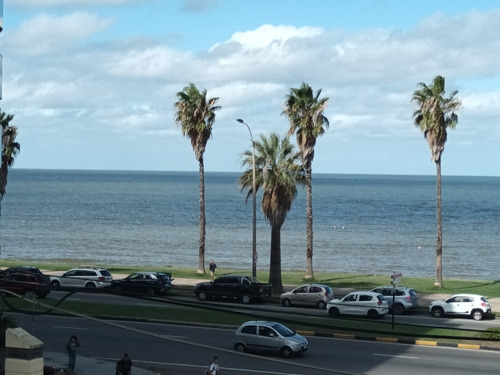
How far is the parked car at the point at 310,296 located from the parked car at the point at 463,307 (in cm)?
556

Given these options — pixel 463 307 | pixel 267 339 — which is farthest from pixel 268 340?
pixel 463 307

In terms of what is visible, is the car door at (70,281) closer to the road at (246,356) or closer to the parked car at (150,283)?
the parked car at (150,283)

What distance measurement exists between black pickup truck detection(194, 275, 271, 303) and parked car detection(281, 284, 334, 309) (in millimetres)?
1361

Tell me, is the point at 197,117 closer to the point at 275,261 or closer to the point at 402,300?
the point at 275,261

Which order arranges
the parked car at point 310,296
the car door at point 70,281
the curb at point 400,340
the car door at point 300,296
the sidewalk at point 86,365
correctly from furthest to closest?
1. the car door at point 70,281
2. the car door at point 300,296
3. the parked car at point 310,296
4. the curb at point 400,340
5. the sidewalk at point 86,365

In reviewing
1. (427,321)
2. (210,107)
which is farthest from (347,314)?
(210,107)

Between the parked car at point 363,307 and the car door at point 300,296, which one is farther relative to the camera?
the car door at point 300,296

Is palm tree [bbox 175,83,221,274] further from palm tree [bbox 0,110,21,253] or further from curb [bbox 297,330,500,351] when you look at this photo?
curb [bbox 297,330,500,351]

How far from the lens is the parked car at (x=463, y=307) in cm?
3928

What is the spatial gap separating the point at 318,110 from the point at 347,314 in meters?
16.8

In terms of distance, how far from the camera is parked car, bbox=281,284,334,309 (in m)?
42.8

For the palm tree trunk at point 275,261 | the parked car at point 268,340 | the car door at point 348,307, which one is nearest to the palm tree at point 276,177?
the palm tree trunk at point 275,261

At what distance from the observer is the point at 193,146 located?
5756 centimetres

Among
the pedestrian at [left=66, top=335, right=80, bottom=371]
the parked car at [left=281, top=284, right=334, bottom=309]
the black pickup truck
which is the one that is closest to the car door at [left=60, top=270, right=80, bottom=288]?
the black pickup truck
